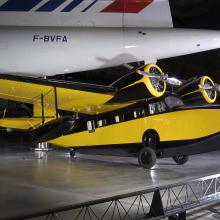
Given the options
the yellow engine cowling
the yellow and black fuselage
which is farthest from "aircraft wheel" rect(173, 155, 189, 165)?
the yellow engine cowling

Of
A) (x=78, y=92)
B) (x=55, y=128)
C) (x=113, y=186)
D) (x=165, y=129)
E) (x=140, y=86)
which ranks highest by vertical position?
(x=78, y=92)

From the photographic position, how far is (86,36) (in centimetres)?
1085

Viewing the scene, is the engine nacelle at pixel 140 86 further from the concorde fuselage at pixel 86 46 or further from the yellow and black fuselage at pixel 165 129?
the yellow and black fuselage at pixel 165 129

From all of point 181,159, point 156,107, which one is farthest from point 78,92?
point 181,159

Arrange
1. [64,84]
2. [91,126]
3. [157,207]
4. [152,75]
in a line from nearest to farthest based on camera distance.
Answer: [157,207] < [152,75] < [64,84] < [91,126]

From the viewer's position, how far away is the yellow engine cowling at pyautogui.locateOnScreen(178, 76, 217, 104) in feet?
40.0

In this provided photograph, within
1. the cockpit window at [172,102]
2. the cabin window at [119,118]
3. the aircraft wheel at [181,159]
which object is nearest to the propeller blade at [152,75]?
the cockpit window at [172,102]

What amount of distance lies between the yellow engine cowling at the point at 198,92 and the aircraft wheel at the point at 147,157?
2337mm

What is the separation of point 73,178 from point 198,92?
5086mm

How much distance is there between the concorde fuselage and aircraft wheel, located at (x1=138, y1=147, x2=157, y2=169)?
262 cm

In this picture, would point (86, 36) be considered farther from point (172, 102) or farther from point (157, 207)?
point (157, 207)

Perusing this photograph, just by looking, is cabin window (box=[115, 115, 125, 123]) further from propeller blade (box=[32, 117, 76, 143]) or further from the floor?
propeller blade (box=[32, 117, 76, 143])

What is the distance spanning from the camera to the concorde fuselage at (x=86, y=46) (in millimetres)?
10508

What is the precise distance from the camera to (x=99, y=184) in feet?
29.3
